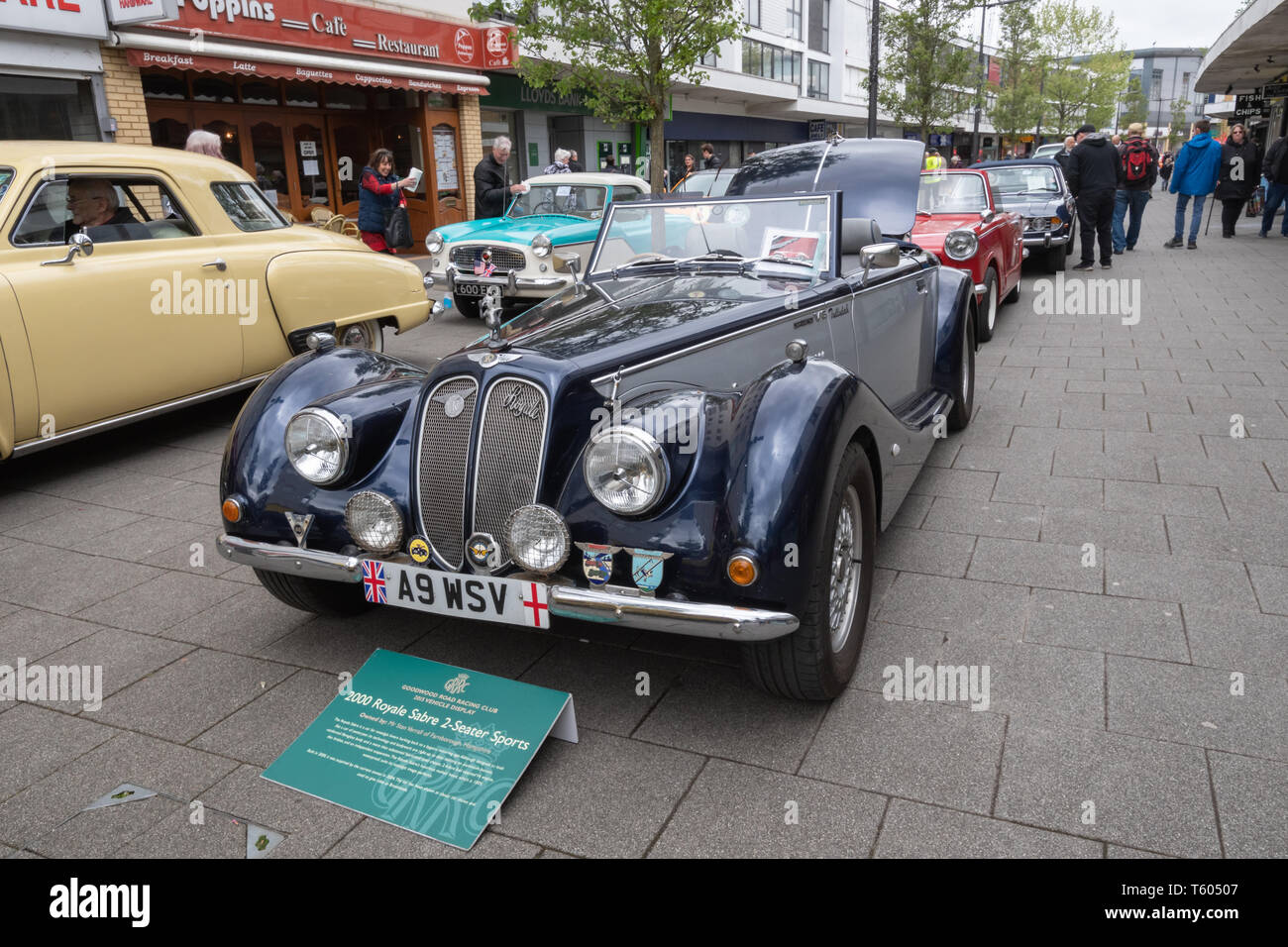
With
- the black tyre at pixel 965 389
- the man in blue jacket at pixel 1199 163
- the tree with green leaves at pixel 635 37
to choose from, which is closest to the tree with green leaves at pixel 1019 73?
the man in blue jacket at pixel 1199 163

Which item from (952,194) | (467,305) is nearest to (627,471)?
(952,194)

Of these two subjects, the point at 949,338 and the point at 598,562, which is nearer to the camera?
the point at 598,562

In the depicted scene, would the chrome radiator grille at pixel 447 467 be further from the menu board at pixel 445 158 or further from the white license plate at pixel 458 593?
the menu board at pixel 445 158

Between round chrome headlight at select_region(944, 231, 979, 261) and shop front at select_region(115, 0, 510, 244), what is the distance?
820 cm

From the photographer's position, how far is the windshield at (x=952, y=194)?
31.7 ft

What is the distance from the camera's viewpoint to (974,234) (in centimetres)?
787

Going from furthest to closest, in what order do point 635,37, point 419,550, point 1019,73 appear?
point 1019,73 < point 635,37 < point 419,550

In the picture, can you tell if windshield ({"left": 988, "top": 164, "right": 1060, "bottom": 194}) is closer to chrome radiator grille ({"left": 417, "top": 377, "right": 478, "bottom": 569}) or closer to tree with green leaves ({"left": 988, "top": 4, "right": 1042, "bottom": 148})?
chrome radiator grille ({"left": 417, "top": 377, "right": 478, "bottom": 569})

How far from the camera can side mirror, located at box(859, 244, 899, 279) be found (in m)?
3.90

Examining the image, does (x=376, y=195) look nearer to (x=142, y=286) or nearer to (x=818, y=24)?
(x=142, y=286)

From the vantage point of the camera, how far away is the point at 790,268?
13.5 ft

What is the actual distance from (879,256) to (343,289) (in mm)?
4603
